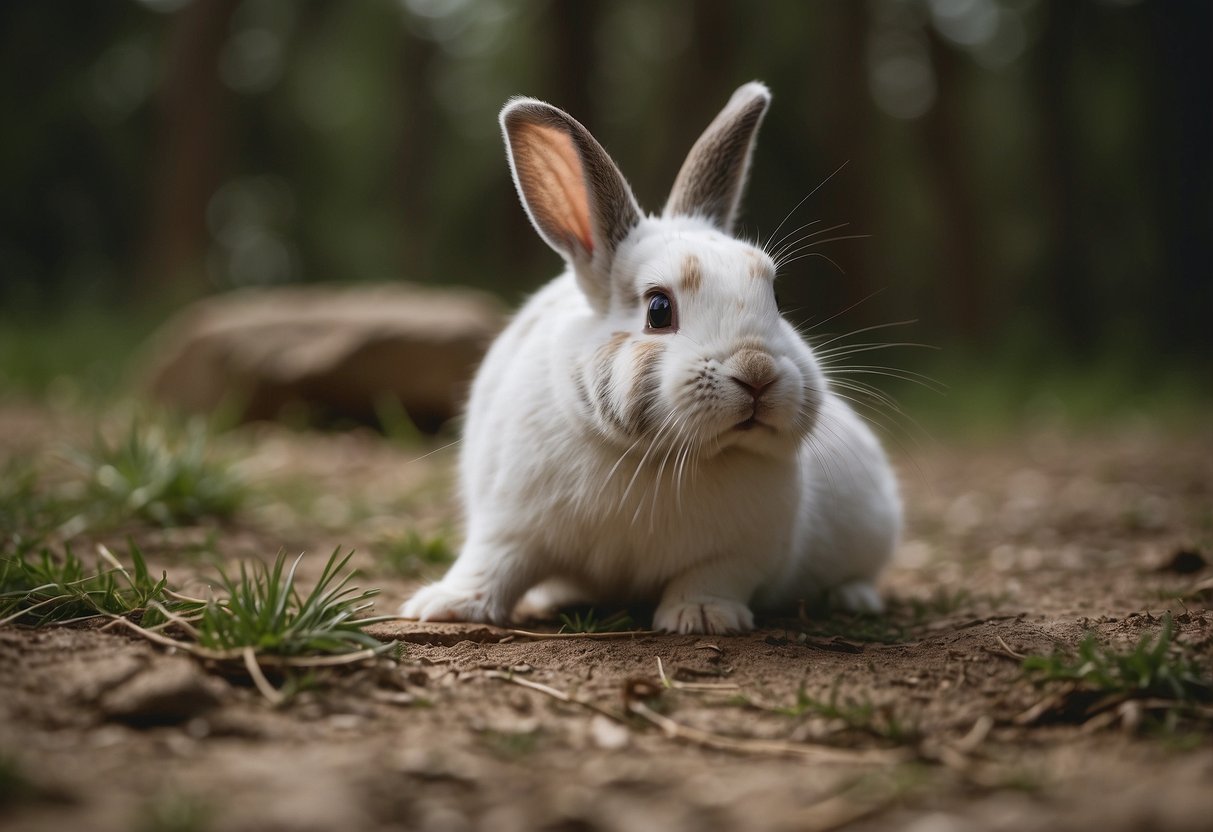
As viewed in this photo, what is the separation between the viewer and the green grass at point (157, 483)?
4281 mm

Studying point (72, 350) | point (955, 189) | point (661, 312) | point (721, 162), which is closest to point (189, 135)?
point (72, 350)

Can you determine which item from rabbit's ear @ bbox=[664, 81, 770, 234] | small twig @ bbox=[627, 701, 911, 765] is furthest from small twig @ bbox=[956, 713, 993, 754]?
rabbit's ear @ bbox=[664, 81, 770, 234]

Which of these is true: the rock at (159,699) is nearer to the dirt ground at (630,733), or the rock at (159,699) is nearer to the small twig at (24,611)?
the dirt ground at (630,733)

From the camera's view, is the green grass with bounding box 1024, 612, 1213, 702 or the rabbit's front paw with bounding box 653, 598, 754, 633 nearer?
the green grass with bounding box 1024, 612, 1213, 702

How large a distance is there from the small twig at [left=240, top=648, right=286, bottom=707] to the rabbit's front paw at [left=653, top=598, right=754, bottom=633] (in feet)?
3.90

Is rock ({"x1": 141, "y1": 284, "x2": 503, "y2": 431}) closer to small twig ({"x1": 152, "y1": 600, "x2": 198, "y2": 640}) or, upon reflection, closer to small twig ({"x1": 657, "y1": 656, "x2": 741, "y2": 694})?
small twig ({"x1": 152, "y1": 600, "x2": 198, "y2": 640})

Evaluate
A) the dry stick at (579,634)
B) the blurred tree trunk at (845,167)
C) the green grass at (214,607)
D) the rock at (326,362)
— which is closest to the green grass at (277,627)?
the green grass at (214,607)

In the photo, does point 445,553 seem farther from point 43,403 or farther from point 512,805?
point 43,403

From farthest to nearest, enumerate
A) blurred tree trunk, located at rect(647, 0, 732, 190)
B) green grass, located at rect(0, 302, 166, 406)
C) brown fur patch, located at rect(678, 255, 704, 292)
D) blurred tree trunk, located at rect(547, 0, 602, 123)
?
blurred tree trunk, located at rect(547, 0, 602, 123), blurred tree trunk, located at rect(647, 0, 732, 190), green grass, located at rect(0, 302, 166, 406), brown fur patch, located at rect(678, 255, 704, 292)

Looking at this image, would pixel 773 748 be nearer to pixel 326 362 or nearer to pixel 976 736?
pixel 976 736

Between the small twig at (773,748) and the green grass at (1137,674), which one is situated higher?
the green grass at (1137,674)

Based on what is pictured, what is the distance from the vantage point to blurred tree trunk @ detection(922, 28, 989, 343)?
1509 cm

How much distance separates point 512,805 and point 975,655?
57.3 inches

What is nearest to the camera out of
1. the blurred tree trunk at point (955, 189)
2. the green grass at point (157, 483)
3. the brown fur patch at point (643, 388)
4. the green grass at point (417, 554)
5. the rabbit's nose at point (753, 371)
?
the rabbit's nose at point (753, 371)
